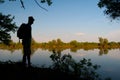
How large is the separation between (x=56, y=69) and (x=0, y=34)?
21.5 meters

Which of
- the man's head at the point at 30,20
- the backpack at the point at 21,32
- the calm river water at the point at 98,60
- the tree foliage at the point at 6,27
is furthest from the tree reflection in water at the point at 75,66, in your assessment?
the tree foliage at the point at 6,27

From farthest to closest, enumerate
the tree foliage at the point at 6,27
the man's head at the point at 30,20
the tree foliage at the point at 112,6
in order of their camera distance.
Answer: the tree foliage at the point at 6,27 → the tree foliage at the point at 112,6 → the man's head at the point at 30,20

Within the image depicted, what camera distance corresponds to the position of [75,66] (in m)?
12.9

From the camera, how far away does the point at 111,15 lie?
2038 centimetres

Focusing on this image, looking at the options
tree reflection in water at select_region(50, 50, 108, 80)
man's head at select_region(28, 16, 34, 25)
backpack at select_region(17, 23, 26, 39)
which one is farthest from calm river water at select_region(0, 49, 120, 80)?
man's head at select_region(28, 16, 34, 25)

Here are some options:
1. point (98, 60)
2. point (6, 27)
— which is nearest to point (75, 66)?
point (6, 27)

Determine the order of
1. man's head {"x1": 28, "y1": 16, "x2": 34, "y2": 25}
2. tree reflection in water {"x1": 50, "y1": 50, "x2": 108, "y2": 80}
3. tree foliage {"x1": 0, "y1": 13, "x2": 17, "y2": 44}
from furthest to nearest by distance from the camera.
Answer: tree foliage {"x1": 0, "y1": 13, "x2": 17, "y2": 44} → tree reflection in water {"x1": 50, "y1": 50, "x2": 108, "y2": 80} → man's head {"x1": 28, "y1": 16, "x2": 34, "y2": 25}

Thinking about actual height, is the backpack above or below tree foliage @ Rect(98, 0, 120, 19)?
below

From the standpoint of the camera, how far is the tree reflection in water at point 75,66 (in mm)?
12719

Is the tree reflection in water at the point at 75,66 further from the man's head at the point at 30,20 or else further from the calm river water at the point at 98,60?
the calm river water at the point at 98,60

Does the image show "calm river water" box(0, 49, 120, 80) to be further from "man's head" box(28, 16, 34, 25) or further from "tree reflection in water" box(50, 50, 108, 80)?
"man's head" box(28, 16, 34, 25)

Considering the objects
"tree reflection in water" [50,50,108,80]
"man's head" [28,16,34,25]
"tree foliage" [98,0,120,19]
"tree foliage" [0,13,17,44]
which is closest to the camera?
"man's head" [28,16,34,25]

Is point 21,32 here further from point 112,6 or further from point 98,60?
point 98,60

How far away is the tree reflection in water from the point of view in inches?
501
